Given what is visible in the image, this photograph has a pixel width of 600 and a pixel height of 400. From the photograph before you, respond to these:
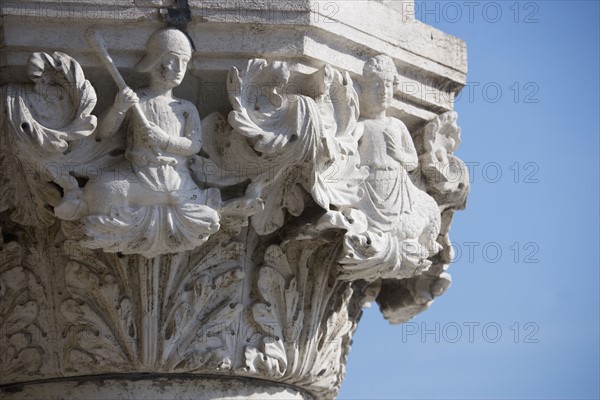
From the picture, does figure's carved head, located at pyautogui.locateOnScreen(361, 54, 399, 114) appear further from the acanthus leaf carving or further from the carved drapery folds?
the acanthus leaf carving

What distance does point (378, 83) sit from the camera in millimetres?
6422

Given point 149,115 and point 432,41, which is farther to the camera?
point 432,41

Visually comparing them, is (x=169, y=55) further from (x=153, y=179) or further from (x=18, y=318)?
(x=18, y=318)

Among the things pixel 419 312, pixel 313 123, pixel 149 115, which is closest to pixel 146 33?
pixel 149 115

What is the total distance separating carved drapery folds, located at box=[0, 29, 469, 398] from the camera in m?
5.93

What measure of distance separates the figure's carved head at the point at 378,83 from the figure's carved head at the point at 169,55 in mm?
861

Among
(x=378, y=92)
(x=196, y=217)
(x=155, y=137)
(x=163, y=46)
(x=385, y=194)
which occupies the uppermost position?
(x=163, y=46)

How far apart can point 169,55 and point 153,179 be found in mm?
526

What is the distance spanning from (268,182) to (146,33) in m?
0.81

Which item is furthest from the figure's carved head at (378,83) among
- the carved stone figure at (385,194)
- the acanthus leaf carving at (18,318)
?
the acanthus leaf carving at (18,318)

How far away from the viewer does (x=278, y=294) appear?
649cm

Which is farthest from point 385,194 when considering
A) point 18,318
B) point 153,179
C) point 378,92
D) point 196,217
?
point 18,318

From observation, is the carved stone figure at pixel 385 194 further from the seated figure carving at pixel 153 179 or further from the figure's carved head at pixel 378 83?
the seated figure carving at pixel 153 179

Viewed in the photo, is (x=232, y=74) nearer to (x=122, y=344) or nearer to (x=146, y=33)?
(x=146, y=33)
